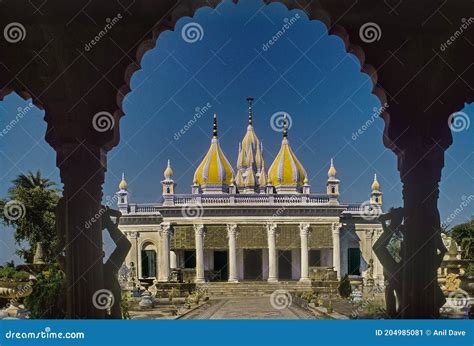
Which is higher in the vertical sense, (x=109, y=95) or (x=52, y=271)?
(x=109, y=95)

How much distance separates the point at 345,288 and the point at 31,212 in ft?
15.1

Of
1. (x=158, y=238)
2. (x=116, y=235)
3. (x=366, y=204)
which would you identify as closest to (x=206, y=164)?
(x=158, y=238)

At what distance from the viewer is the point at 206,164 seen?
978 centimetres

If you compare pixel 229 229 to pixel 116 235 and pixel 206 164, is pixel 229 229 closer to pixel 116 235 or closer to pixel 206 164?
pixel 206 164

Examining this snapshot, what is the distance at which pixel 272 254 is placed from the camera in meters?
12.2

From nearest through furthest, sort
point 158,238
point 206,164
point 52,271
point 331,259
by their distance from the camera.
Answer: point 52,271
point 206,164
point 158,238
point 331,259

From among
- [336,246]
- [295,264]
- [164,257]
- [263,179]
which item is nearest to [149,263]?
[164,257]

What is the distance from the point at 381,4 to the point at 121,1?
2039 millimetres

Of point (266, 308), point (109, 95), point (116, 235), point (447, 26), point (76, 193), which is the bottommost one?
point (266, 308)

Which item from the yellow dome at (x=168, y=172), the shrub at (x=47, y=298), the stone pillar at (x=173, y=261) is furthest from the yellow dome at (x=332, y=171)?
the shrub at (x=47, y=298)

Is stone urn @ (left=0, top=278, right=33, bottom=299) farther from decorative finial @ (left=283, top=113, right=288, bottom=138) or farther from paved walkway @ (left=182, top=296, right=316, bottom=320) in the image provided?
decorative finial @ (left=283, top=113, right=288, bottom=138)

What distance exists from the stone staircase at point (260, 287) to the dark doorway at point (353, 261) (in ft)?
1.11

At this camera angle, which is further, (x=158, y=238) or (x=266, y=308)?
(x=158, y=238)

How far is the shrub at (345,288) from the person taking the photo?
9.21 metres
